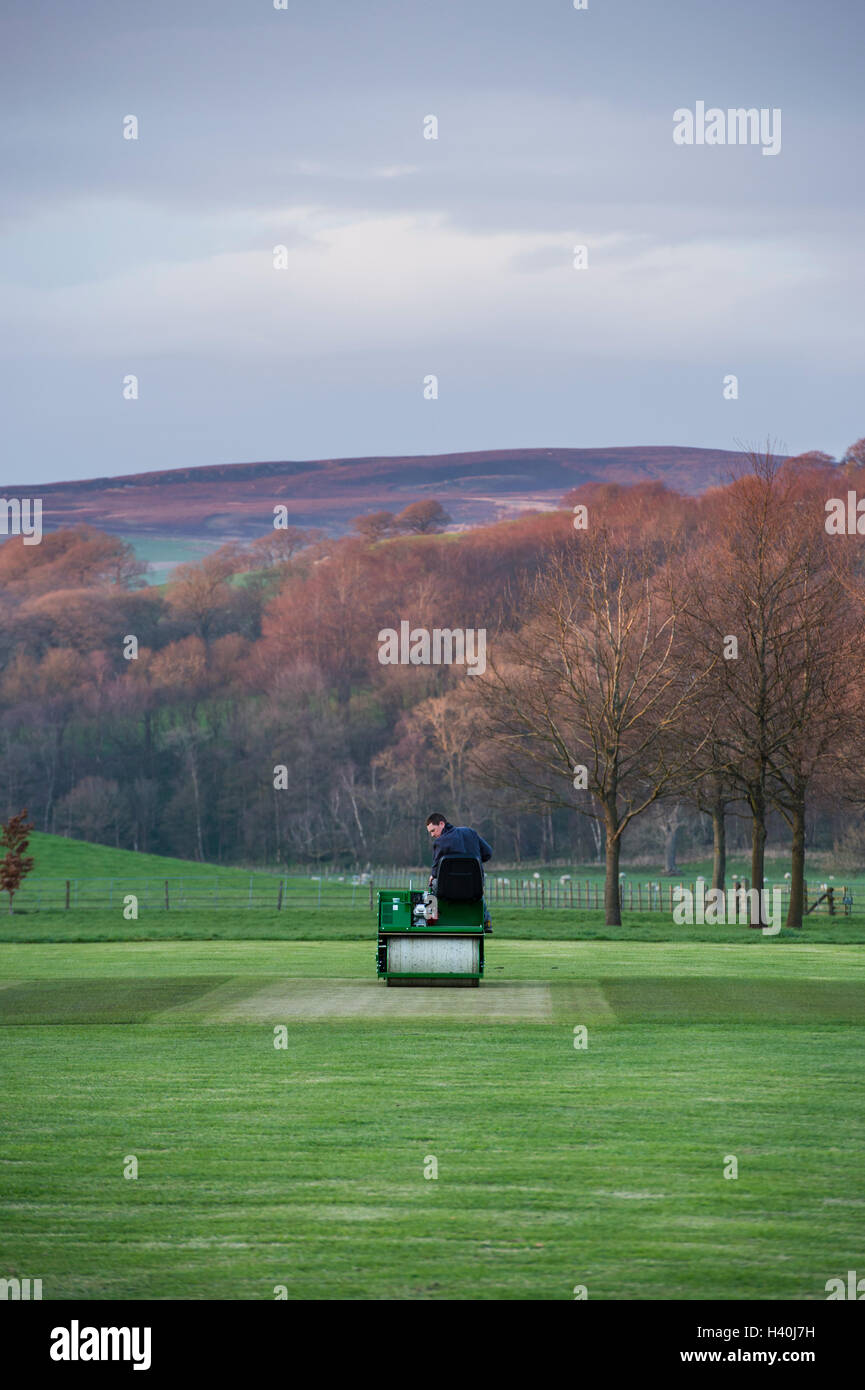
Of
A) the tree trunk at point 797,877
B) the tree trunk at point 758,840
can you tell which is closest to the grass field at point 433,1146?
the tree trunk at point 797,877

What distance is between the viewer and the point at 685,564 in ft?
202

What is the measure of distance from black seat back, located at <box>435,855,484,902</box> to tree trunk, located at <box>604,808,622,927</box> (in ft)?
76.4

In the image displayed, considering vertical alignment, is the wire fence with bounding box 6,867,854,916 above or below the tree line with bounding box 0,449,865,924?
below

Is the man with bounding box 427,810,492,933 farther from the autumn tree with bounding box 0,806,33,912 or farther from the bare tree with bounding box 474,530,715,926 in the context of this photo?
the autumn tree with bounding box 0,806,33,912

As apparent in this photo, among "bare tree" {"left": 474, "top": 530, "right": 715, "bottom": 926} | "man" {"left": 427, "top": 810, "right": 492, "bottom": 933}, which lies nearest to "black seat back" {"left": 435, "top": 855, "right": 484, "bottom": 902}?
"man" {"left": 427, "top": 810, "right": 492, "bottom": 933}

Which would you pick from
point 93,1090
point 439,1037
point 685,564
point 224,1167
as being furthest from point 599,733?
point 224,1167

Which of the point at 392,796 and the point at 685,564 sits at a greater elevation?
the point at 685,564

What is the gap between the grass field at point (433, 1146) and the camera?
7.68m

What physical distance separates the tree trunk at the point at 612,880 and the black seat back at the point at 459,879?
23.3 m

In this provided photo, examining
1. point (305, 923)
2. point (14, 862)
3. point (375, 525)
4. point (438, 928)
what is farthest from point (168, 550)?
point (438, 928)

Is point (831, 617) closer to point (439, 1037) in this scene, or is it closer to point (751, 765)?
point (751, 765)

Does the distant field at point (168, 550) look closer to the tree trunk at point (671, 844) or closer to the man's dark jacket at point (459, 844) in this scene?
the tree trunk at point (671, 844)

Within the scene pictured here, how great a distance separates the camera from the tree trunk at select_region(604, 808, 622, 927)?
4466 centimetres
